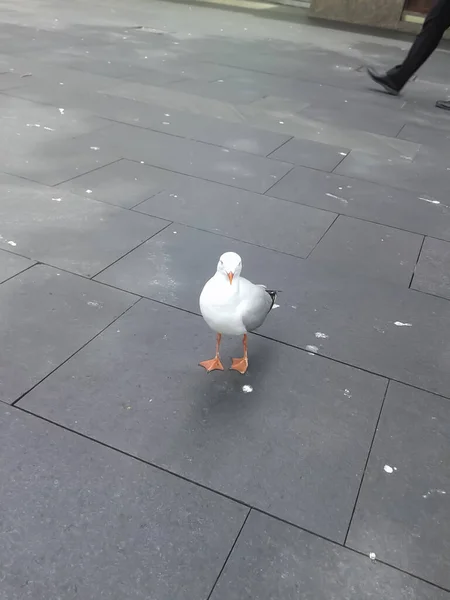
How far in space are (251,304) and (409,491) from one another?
3.37ft

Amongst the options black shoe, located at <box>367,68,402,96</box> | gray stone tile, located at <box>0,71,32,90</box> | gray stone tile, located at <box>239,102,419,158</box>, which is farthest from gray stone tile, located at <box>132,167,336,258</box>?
black shoe, located at <box>367,68,402,96</box>

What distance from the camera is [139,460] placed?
7.57 feet

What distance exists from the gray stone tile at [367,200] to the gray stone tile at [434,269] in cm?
19

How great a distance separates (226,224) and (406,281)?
1.34 meters

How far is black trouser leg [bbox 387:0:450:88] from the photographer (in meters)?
6.89

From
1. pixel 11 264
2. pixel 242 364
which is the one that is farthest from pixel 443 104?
pixel 11 264

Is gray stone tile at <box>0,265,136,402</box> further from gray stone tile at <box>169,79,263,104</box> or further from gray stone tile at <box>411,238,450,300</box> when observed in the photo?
gray stone tile at <box>169,79,263,104</box>

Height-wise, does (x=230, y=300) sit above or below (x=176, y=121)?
above

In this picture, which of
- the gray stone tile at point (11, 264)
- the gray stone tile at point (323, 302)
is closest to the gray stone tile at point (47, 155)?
the gray stone tile at point (11, 264)

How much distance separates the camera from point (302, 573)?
1.97m

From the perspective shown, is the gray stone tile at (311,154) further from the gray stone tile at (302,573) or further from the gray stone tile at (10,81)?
the gray stone tile at (302,573)

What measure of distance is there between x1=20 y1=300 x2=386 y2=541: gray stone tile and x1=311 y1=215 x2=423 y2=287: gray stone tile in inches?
42.1

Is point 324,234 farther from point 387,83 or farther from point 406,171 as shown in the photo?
point 387,83

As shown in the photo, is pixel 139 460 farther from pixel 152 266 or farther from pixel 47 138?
pixel 47 138
